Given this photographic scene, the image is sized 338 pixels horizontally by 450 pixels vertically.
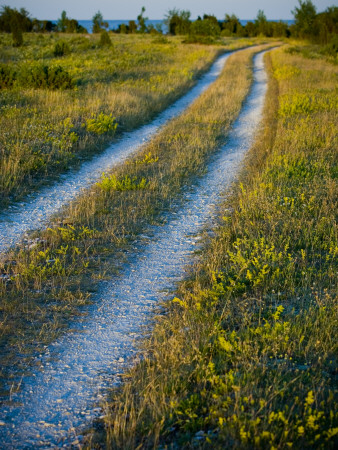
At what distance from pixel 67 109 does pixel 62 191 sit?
5.28m

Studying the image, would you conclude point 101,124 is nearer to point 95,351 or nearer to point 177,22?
point 95,351

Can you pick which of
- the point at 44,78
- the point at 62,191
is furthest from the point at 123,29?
the point at 62,191

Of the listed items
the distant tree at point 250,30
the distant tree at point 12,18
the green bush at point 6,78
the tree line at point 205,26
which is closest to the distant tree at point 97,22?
the tree line at point 205,26

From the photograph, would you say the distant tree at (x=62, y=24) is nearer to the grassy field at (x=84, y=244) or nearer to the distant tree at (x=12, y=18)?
the distant tree at (x=12, y=18)

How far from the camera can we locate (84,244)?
5.57 meters

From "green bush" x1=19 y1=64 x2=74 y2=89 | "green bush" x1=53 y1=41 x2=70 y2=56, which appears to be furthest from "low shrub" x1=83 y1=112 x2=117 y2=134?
"green bush" x1=53 y1=41 x2=70 y2=56

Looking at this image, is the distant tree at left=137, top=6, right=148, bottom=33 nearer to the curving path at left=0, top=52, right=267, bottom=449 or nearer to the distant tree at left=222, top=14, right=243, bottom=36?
the distant tree at left=222, top=14, right=243, bottom=36

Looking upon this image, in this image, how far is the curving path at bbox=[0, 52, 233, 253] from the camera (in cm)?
615

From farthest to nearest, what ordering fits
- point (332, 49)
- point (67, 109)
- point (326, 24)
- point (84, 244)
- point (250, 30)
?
point (250, 30), point (326, 24), point (332, 49), point (67, 109), point (84, 244)

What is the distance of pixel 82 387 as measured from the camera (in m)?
3.27

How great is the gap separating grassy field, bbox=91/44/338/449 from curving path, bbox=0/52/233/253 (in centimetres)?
273

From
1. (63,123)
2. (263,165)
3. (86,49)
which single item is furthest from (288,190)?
(86,49)

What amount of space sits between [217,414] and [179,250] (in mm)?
2910

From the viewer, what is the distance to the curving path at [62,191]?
20.2 feet
